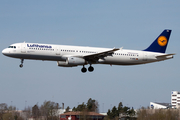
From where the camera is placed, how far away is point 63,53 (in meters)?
47.2

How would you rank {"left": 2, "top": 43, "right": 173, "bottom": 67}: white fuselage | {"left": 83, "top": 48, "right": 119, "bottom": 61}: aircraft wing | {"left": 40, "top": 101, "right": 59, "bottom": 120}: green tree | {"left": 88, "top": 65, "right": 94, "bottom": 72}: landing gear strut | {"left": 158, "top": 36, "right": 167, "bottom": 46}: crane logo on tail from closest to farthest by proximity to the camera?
{"left": 2, "top": 43, "right": 173, "bottom": 67}: white fuselage < {"left": 83, "top": 48, "right": 119, "bottom": 61}: aircraft wing < {"left": 88, "top": 65, "right": 94, "bottom": 72}: landing gear strut < {"left": 158, "top": 36, "right": 167, "bottom": 46}: crane logo on tail < {"left": 40, "top": 101, "right": 59, "bottom": 120}: green tree

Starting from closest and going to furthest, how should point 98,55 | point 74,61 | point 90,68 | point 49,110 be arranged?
point 74,61 < point 98,55 < point 90,68 < point 49,110

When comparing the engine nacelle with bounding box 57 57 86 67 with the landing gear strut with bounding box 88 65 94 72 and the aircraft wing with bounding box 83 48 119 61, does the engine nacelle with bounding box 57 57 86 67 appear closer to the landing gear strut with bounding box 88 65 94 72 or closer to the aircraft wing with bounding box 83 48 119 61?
the aircraft wing with bounding box 83 48 119 61

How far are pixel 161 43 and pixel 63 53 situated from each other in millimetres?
19161

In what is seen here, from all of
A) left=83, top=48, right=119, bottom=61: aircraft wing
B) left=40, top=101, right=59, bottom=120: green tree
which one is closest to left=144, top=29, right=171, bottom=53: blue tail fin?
left=83, top=48, right=119, bottom=61: aircraft wing

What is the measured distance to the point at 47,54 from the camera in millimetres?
46344

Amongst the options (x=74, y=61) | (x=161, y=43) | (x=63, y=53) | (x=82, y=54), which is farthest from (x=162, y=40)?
(x=63, y=53)

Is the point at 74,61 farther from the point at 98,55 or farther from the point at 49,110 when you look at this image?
the point at 49,110

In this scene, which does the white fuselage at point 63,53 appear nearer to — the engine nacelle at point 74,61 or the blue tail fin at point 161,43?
the engine nacelle at point 74,61

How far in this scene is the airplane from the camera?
46.2 meters

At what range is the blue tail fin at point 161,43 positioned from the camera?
54.5 meters

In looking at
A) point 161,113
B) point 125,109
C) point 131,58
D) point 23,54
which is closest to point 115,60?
point 131,58

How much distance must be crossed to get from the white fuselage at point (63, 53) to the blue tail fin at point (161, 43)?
2.70 meters

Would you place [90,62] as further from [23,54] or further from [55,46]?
[23,54]
